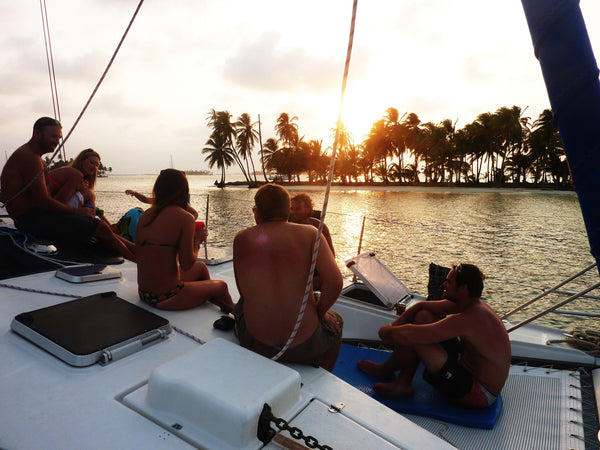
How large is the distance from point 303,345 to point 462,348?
1.48 m

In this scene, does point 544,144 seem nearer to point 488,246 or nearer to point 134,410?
point 488,246

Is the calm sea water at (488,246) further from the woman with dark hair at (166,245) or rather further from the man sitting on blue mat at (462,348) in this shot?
the woman with dark hair at (166,245)

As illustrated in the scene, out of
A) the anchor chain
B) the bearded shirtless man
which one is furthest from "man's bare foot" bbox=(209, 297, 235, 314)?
the bearded shirtless man

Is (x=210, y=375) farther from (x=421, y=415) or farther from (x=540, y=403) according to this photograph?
(x=540, y=403)

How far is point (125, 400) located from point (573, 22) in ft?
6.34

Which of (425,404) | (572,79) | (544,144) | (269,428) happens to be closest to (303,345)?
(269,428)

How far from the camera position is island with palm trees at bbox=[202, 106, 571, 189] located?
40844 millimetres

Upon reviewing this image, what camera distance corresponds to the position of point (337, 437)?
1217 mm

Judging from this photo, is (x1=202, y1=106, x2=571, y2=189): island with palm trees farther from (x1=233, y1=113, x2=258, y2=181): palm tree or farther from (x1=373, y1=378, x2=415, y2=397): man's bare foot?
(x1=373, y1=378, x2=415, y2=397): man's bare foot

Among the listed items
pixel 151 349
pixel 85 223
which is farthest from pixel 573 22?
pixel 85 223

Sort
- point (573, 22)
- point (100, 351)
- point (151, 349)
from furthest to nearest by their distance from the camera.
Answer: point (151, 349) → point (100, 351) → point (573, 22)

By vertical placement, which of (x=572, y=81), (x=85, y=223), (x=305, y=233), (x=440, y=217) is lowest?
(x=440, y=217)

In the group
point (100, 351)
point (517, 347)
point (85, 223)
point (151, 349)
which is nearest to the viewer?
point (100, 351)

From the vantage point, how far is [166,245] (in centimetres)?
230
